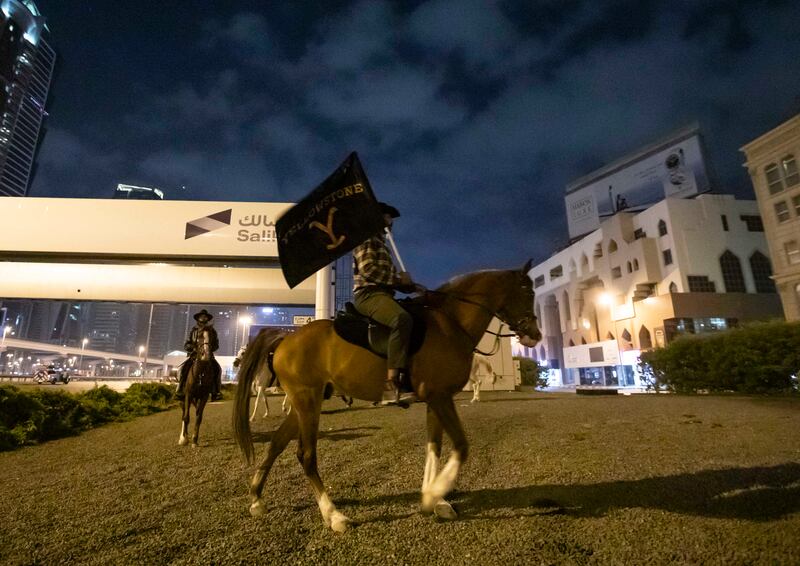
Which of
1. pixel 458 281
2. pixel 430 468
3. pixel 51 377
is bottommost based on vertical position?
pixel 430 468

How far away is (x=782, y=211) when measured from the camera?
103 ft

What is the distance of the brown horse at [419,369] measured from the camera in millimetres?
3369

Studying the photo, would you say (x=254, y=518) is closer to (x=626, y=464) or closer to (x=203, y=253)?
(x=626, y=464)

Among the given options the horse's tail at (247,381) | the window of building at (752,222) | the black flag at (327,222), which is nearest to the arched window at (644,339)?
the window of building at (752,222)

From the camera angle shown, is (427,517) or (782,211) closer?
(427,517)

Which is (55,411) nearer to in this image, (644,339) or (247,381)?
(247,381)

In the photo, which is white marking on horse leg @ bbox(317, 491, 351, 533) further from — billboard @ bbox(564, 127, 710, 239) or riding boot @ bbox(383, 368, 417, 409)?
billboard @ bbox(564, 127, 710, 239)

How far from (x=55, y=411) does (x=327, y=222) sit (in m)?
9.22

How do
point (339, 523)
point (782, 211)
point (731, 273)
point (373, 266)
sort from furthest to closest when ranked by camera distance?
point (731, 273) → point (782, 211) → point (373, 266) → point (339, 523)

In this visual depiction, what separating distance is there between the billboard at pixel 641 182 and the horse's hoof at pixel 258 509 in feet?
195

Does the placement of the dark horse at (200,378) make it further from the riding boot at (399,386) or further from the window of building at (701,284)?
the window of building at (701,284)

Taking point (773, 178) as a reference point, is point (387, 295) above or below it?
below

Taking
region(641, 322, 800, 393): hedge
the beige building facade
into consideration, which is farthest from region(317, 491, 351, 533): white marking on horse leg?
the beige building facade

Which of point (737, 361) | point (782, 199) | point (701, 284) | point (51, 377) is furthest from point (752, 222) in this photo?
point (51, 377)
